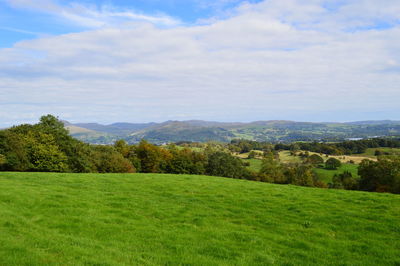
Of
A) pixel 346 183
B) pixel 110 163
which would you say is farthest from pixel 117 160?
pixel 346 183

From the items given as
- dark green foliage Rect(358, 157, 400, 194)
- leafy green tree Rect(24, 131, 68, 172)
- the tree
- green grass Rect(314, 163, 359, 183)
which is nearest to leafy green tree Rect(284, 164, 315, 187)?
green grass Rect(314, 163, 359, 183)

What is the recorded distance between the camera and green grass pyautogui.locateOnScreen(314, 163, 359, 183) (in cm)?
11769

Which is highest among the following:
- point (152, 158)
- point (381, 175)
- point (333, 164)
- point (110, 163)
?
point (110, 163)

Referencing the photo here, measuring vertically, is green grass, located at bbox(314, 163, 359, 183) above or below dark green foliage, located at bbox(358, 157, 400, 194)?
below

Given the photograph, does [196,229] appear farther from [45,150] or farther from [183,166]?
[183,166]

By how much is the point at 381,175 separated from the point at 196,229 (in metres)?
68.2

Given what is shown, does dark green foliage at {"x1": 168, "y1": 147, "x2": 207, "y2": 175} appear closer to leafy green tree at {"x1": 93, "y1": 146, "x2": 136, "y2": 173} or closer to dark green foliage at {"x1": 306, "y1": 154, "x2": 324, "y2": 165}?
leafy green tree at {"x1": 93, "y1": 146, "x2": 136, "y2": 173}

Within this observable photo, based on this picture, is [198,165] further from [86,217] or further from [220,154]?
[86,217]

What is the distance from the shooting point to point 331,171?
127 m

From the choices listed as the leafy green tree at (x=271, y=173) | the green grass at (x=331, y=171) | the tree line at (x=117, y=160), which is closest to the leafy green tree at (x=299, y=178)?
the tree line at (x=117, y=160)

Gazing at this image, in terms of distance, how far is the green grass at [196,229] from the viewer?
9773mm

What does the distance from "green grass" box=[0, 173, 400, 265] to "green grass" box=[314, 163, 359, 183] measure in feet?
348

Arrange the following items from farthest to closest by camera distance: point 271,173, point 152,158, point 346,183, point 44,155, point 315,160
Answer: point 315,160
point 271,173
point 346,183
point 152,158
point 44,155

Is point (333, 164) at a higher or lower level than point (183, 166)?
lower
